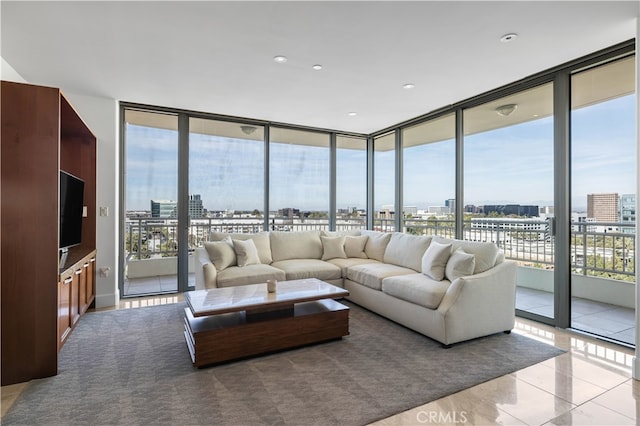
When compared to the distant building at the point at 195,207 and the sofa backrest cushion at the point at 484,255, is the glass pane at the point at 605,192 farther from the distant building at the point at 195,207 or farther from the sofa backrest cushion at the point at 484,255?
the distant building at the point at 195,207

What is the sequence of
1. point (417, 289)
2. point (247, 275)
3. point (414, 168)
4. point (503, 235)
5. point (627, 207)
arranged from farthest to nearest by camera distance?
point (414, 168) < point (503, 235) < point (247, 275) < point (417, 289) < point (627, 207)

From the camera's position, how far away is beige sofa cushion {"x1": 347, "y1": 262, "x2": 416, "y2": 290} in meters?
3.81

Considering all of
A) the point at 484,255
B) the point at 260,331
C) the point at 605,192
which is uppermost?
the point at 605,192

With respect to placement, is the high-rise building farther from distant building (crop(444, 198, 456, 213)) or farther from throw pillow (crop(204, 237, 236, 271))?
throw pillow (crop(204, 237, 236, 271))

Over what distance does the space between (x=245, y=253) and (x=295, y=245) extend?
3.13ft

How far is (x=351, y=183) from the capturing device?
6.37 metres

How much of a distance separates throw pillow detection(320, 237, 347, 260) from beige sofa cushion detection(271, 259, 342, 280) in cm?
35

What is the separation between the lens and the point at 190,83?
3.69 meters

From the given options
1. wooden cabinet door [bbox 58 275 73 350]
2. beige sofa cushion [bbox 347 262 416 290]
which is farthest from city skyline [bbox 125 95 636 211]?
wooden cabinet door [bbox 58 275 73 350]

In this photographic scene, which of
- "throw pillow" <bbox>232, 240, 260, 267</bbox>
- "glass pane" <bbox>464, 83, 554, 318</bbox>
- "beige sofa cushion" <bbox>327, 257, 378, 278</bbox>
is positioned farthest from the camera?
"beige sofa cushion" <bbox>327, 257, 378, 278</bbox>

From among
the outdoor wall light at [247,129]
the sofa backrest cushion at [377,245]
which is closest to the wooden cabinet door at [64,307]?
the outdoor wall light at [247,129]

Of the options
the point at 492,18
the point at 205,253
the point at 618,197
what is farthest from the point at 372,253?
the point at 492,18

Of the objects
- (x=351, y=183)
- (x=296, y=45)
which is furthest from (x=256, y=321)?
(x=351, y=183)

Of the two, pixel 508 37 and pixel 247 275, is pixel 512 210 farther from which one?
pixel 247 275
